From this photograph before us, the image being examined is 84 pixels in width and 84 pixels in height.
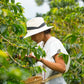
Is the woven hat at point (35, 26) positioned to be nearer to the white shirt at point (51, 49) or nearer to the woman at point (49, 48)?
the woman at point (49, 48)

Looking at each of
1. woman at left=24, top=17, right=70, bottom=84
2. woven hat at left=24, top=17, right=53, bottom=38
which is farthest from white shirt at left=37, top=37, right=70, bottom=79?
woven hat at left=24, top=17, right=53, bottom=38

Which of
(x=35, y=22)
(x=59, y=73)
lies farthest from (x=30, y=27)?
(x=59, y=73)

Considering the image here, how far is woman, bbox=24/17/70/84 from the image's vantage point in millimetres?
1870

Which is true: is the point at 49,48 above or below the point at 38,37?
below

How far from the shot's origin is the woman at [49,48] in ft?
6.14

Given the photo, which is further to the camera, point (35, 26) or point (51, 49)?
point (35, 26)

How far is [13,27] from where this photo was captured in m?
1.63

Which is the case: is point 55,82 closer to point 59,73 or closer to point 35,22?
point 59,73

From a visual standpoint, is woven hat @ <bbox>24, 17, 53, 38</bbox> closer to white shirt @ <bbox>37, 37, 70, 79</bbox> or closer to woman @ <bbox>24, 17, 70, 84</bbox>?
woman @ <bbox>24, 17, 70, 84</bbox>

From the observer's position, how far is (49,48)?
1.99 m

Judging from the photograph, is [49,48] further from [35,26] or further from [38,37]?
[35,26]

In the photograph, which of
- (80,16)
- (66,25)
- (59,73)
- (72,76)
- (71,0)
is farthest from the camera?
(71,0)

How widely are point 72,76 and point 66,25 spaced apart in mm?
1991

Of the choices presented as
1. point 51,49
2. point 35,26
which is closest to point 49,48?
point 51,49
